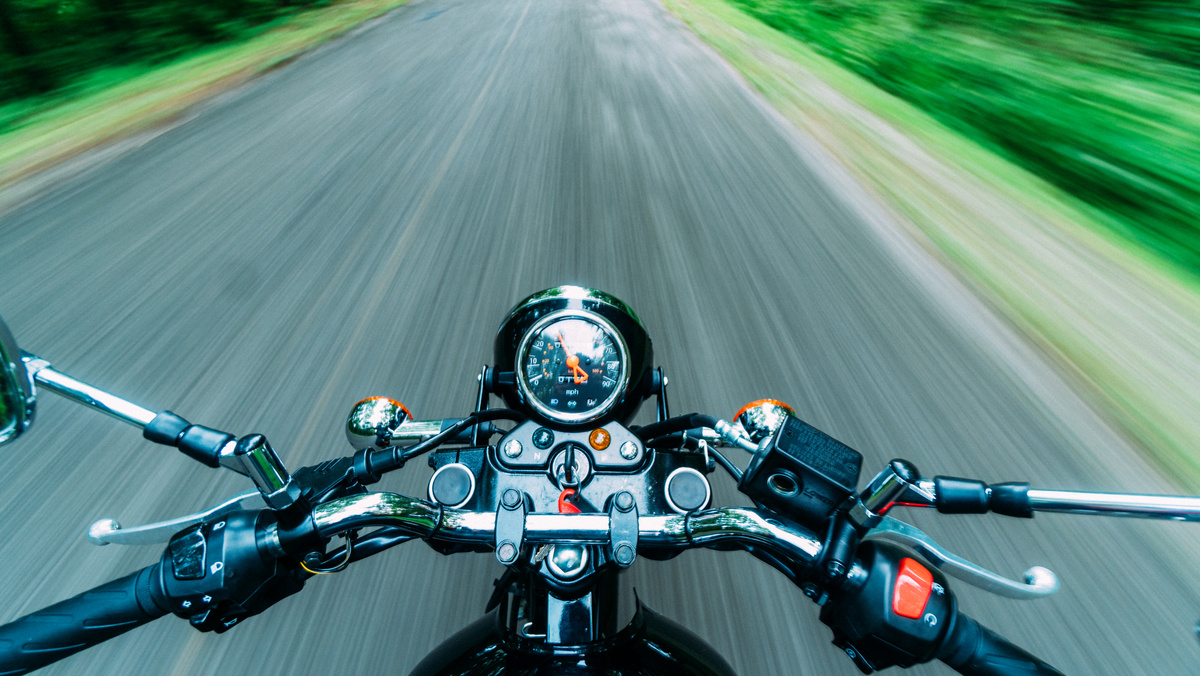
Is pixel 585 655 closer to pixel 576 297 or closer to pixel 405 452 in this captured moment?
pixel 405 452

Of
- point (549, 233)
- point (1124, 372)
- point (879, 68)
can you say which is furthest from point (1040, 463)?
point (879, 68)

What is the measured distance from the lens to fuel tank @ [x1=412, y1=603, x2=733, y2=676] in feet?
3.38

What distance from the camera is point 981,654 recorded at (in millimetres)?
879

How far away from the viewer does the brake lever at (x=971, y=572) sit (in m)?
0.91

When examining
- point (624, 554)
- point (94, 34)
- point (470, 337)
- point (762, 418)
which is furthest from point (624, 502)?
point (94, 34)

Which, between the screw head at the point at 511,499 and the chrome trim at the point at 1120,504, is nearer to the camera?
the chrome trim at the point at 1120,504

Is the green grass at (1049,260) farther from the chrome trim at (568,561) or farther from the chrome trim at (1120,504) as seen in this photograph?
the chrome trim at (568,561)

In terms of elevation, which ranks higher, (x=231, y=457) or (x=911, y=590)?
(x=231, y=457)

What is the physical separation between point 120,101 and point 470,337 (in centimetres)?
719

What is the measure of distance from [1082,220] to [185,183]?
277 inches

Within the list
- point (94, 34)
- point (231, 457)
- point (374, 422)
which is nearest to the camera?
point (231, 457)

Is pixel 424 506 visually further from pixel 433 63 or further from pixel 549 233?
pixel 433 63

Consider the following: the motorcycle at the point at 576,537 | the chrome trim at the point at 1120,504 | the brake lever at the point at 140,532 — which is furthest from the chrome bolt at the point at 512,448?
the chrome trim at the point at 1120,504

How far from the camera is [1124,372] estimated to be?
3373mm
